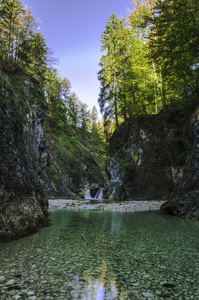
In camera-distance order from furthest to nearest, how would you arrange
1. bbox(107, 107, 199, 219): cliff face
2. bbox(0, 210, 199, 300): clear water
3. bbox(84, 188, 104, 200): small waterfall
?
bbox(84, 188, 104, 200): small waterfall
bbox(107, 107, 199, 219): cliff face
bbox(0, 210, 199, 300): clear water

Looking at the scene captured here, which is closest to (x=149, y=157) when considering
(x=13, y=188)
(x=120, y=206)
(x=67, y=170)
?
(x=120, y=206)

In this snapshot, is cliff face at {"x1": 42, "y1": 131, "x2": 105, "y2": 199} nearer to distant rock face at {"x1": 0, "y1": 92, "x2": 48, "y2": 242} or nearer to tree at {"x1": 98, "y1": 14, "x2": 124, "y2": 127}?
tree at {"x1": 98, "y1": 14, "x2": 124, "y2": 127}

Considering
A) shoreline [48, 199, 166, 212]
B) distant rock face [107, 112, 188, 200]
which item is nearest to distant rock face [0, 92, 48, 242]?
shoreline [48, 199, 166, 212]

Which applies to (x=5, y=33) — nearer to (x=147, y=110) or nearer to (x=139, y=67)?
(x=139, y=67)

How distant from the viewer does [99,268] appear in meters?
2.56

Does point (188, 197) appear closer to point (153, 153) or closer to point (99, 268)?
point (99, 268)

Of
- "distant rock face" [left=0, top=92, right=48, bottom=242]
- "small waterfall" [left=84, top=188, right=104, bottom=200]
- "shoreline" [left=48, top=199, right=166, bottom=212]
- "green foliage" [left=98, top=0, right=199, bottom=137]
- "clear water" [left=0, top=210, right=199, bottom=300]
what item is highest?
"green foliage" [left=98, top=0, right=199, bottom=137]

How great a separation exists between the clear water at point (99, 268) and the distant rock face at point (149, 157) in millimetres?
11586

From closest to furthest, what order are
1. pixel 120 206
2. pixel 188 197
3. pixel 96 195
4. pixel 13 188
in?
pixel 13 188
pixel 188 197
pixel 120 206
pixel 96 195

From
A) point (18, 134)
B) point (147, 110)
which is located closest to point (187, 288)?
point (18, 134)

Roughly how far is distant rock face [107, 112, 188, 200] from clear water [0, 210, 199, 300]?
1159 cm

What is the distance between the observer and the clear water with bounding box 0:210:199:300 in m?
1.90

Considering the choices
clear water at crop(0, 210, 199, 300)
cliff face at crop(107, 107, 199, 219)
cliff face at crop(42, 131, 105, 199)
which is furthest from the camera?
Answer: cliff face at crop(42, 131, 105, 199)

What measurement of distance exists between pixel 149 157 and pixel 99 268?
16884 mm
